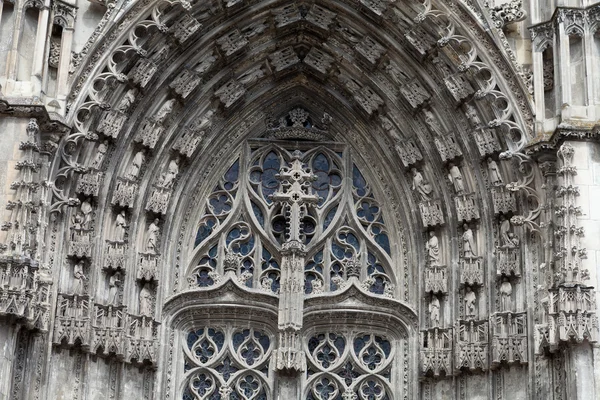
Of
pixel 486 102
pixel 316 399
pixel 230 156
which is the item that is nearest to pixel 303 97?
pixel 230 156

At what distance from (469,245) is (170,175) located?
4.47 m

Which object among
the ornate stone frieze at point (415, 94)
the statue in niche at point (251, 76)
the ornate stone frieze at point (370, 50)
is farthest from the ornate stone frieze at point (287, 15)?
the ornate stone frieze at point (415, 94)

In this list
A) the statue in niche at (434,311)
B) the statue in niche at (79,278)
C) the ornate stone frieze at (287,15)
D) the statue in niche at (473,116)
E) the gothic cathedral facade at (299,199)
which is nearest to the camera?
the gothic cathedral facade at (299,199)

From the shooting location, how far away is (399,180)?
2072cm

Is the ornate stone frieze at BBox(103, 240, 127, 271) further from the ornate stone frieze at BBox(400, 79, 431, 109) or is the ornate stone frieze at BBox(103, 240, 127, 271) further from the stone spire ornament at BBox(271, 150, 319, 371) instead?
the ornate stone frieze at BBox(400, 79, 431, 109)

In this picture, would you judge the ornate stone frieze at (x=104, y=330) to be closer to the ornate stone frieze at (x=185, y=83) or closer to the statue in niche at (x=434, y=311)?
the ornate stone frieze at (x=185, y=83)

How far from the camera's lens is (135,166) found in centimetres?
1964

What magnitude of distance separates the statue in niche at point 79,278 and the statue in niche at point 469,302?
5279 mm

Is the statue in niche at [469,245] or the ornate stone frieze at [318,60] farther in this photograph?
the ornate stone frieze at [318,60]

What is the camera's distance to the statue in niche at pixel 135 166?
19594 mm

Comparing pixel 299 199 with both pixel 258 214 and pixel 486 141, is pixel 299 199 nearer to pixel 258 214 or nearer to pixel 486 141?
pixel 258 214

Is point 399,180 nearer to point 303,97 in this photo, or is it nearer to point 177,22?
point 303,97

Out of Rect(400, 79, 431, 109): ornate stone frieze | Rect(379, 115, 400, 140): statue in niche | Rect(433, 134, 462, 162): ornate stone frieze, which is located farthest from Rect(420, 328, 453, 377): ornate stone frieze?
Rect(400, 79, 431, 109): ornate stone frieze

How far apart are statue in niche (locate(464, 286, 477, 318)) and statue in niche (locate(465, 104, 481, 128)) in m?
2.31
